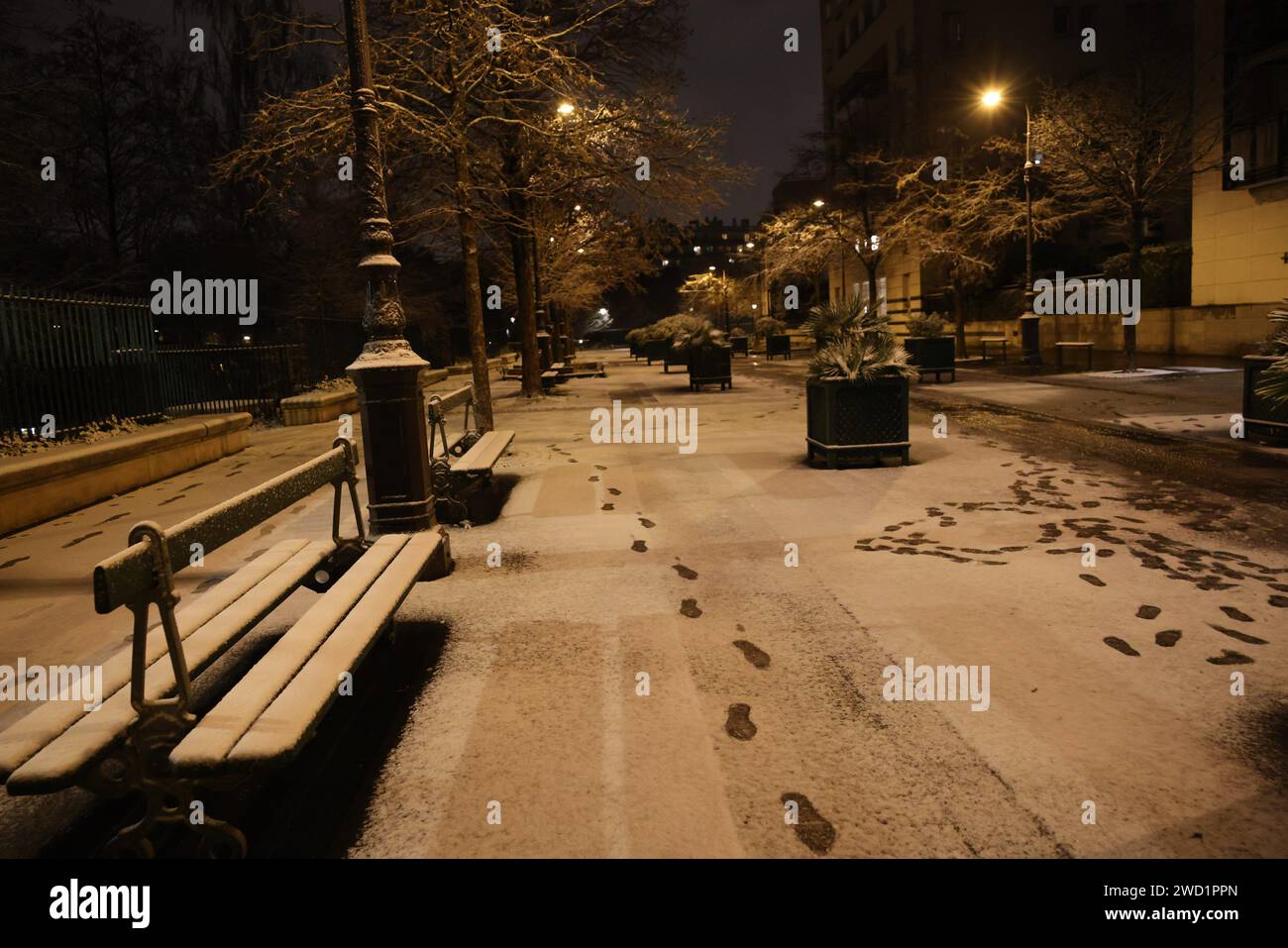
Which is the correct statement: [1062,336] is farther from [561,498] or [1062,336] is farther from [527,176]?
[561,498]

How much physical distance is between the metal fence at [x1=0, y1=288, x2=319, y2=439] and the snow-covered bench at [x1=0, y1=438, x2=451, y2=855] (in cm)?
804

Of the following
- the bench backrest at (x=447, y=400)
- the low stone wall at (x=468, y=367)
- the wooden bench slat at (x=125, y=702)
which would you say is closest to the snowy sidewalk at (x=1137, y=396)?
the bench backrest at (x=447, y=400)

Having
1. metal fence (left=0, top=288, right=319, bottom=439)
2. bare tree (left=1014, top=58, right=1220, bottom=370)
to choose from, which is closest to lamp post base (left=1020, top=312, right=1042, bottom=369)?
bare tree (left=1014, top=58, right=1220, bottom=370)

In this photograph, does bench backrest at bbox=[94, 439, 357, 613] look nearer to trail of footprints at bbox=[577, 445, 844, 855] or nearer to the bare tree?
trail of footprints at bbox=[577, 445, 844, 855]

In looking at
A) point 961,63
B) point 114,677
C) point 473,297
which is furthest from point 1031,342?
point 961,63

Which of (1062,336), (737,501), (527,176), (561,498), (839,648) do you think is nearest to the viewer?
(839,648)

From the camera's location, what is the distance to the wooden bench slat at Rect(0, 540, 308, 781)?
8.36 feet

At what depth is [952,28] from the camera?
44.9m

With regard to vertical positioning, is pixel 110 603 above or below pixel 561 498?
above

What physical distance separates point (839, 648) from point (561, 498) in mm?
4710

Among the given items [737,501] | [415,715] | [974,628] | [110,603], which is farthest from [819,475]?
[110,603]

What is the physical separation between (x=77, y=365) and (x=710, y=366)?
13114mm

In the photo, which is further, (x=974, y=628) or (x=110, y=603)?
(x=974, y=628)

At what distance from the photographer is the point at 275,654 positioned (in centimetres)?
334
